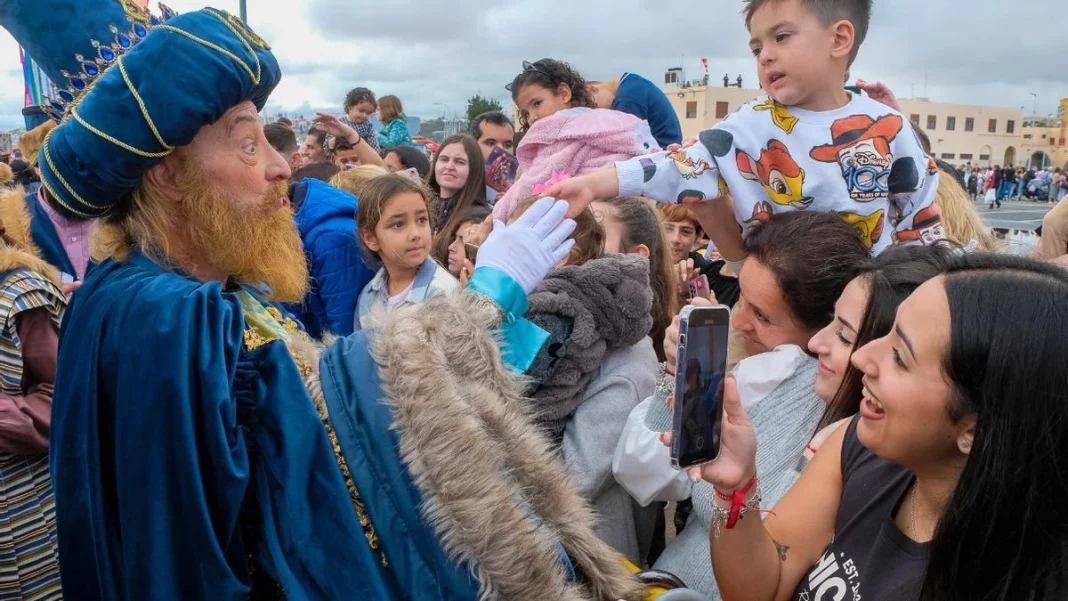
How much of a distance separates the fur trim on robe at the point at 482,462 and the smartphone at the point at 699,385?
261 millimetres

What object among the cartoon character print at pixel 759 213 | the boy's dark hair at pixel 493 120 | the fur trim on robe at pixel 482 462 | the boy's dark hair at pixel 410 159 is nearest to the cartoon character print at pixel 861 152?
the cartoon character print at pixel 759 213

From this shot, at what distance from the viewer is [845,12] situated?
7.38 ft

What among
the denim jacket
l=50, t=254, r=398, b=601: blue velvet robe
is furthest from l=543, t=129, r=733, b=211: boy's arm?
the denim jacket

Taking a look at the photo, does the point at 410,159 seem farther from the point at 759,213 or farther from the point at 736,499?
the point at 736,499

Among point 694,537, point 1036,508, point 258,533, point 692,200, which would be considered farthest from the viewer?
point 692,200

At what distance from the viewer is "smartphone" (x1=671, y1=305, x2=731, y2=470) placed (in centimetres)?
133

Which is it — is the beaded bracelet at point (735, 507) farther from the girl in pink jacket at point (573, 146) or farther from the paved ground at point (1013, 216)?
the paved ground at point (1013, 216)

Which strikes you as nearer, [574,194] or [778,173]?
[574,194]

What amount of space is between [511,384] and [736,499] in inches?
21.5

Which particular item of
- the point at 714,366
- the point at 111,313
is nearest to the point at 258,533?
the point at 111,313

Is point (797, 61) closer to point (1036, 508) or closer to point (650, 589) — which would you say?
point (1036, 508)

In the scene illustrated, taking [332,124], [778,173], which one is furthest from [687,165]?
[332,124]

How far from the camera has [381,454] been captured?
129 cm

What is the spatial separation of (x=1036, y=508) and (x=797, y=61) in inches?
59.6
